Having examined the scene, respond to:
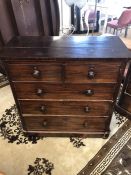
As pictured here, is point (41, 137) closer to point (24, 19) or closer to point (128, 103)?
point (128, 103)

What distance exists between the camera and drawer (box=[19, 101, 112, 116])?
1283 mm

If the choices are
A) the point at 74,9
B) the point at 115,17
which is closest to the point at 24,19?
the point at 74,9

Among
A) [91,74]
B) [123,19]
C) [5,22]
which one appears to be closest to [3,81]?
[5,22]

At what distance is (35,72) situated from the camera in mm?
1085

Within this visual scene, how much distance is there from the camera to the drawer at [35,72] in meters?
1.07

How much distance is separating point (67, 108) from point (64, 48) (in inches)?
19.5

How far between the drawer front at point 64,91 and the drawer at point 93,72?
6cm

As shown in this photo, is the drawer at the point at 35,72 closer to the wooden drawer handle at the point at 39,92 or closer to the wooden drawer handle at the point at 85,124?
the wooden drawer handle at the point at 39,92

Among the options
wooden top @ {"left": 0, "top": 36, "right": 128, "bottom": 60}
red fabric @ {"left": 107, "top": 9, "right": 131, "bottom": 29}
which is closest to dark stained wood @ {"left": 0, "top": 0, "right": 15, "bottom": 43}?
wooden top @ {"left": 0, "top": 36, "right": 128, "bottom": 60}

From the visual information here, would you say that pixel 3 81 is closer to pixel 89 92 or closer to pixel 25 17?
pixel 25 17

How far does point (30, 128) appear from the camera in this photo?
1.52 metres

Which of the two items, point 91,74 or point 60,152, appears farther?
point 60,152

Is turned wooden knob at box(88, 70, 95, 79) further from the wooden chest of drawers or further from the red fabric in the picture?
the red fabric

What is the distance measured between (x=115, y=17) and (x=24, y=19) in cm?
378
